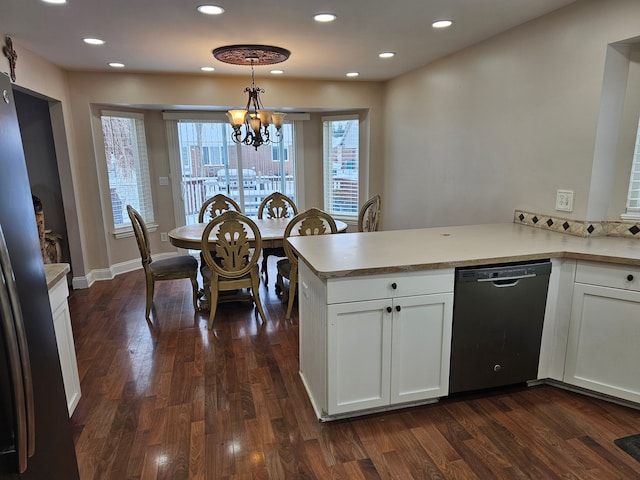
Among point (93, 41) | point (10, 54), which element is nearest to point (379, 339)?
point (93, 41)

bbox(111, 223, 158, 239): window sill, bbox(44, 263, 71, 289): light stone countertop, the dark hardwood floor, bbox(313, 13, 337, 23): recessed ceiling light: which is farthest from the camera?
bbox(111, 223, 158, 239): window sill

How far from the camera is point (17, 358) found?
99cm

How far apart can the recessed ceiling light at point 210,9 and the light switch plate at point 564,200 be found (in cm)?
250

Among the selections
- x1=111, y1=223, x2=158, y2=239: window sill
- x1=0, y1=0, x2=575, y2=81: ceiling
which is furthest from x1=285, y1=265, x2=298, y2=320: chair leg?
x1=111, y1=223, x2=158, y2=239: window sill

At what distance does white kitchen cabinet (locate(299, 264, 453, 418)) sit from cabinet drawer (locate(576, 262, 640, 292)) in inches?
29.7

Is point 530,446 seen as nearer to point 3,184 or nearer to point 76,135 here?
point 3,184

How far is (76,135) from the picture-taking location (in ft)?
14.4

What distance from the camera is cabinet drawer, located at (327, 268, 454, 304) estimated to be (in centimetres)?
195

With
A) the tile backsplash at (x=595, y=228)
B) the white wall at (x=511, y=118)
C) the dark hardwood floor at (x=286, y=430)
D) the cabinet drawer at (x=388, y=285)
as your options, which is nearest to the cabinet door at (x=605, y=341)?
the dark hardwood floor at (x=286, y=430)

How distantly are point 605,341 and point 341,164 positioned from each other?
4.04 metres

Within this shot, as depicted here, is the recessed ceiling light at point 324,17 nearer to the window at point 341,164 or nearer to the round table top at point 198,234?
the round table top at point 198,234

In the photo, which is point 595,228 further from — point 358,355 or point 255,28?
point 255,28

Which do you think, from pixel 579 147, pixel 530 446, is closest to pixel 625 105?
pixel 579 147

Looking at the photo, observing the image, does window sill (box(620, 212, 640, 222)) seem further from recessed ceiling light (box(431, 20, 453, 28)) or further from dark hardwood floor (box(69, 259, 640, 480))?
recessed ceiling light (box(431, 20, 453, 28))
